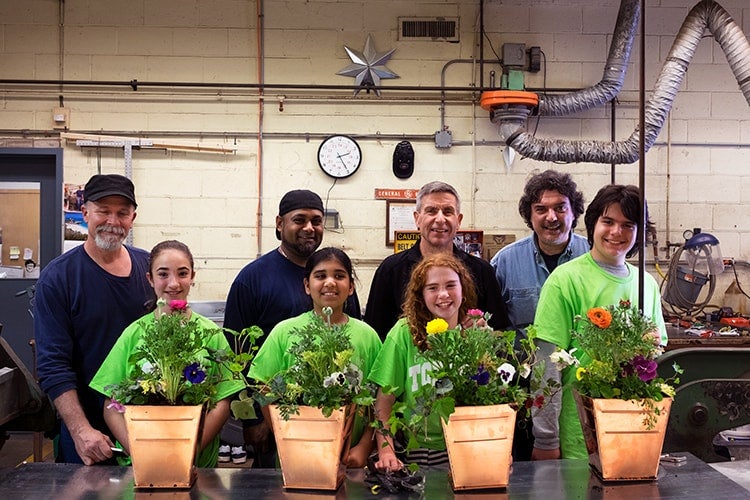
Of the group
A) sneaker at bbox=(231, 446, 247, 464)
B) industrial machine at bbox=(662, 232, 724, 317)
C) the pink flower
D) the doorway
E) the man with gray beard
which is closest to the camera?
the pink flower

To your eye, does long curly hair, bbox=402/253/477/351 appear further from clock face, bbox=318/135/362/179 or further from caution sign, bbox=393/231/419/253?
clock face, bbox=318/135/362/179

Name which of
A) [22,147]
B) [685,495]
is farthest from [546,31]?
[685,495]

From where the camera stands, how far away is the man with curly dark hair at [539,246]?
2576 mm

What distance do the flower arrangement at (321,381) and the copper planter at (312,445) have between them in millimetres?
18

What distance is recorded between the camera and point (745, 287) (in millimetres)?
5359

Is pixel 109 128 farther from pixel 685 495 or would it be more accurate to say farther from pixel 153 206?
pixel 685 495

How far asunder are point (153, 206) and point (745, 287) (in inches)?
172

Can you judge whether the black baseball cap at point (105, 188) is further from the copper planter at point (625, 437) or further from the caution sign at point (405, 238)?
the caution sign at point (405, 238)

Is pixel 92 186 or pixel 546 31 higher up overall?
pixel 546 31

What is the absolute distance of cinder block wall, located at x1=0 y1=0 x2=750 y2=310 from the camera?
525 centimetres

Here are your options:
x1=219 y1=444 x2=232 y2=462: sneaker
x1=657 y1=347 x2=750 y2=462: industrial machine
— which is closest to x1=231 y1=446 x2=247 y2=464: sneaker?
x1=219 y1=444 x2=232 y2=462: sneaker

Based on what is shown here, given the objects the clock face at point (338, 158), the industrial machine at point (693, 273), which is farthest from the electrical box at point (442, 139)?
the industrial machine at point (693, 273)

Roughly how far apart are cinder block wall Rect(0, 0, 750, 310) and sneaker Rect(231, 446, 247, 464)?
1.56 m

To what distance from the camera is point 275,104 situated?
5.29 metres
